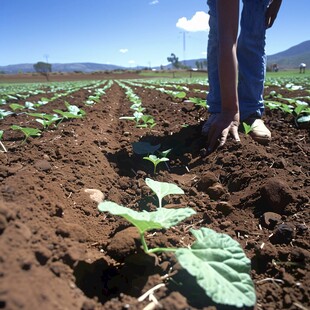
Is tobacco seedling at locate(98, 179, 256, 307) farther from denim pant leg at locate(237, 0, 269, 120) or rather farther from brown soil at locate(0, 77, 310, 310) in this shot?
denim pant leg at locate(237, 0, 269, 120)

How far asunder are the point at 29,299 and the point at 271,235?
1.01 m

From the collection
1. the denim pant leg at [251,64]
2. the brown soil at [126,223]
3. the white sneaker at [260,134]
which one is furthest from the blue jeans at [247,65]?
the brown soil at [126,223]

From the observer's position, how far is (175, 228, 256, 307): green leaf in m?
0.88

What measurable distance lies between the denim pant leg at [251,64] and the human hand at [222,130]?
0.65 m

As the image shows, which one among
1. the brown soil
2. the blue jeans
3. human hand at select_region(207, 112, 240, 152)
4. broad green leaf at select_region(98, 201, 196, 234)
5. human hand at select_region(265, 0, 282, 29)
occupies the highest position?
human hand at select_region(265, 0, 282, 29)

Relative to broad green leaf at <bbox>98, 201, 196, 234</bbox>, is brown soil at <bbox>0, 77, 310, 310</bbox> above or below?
below

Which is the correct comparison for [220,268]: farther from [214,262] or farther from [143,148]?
[143,148]

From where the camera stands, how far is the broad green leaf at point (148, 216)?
3.41 feet

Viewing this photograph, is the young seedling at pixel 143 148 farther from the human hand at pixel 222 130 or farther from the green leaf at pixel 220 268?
the green leaf at pixel 220 268

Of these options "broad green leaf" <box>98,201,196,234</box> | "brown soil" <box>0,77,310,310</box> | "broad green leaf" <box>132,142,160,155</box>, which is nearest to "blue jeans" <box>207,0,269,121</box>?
"brown soil" <box>0,77,310,310</box>

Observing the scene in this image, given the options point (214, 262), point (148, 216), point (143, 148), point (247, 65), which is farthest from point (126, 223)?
point (247, 65)

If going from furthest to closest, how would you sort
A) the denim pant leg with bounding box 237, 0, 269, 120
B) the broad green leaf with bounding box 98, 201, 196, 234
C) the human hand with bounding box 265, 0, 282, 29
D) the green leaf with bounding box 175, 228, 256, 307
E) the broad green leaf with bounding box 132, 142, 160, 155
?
the human hand with bounding box 265, 0, 282, 29
the denim pant leg with bounding box 237, 0, 269, 120
the broad green leaf with bounding box 132, 142, 160, 155
the broad green leaf with bounding box 98, 201, 196, 234
the green leaf with bounding box 175, 228, 256, 307

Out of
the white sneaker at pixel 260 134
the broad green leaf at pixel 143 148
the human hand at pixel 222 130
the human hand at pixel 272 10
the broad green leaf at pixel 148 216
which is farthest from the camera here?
the human hand at pixel 272 10

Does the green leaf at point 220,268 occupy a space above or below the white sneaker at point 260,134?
below
